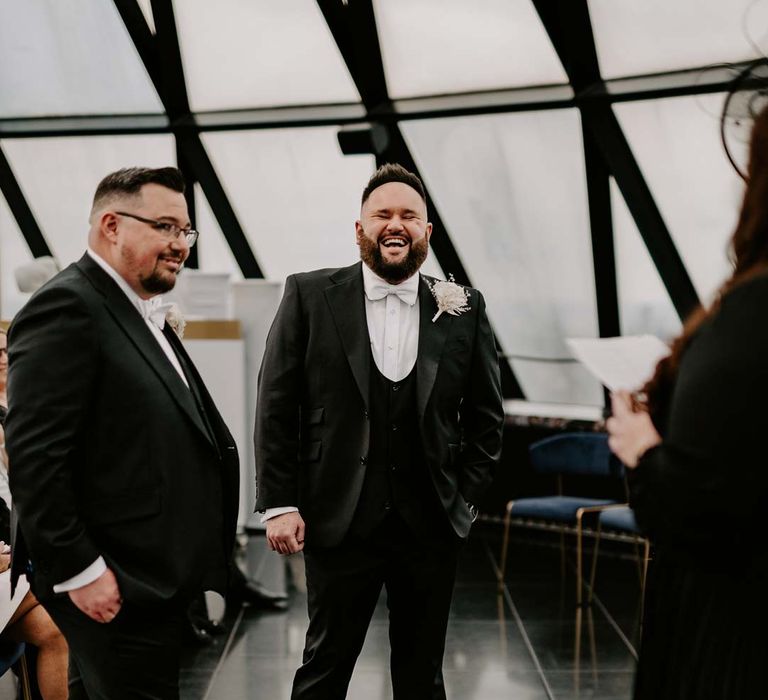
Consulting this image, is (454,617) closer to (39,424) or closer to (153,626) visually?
(153,626)

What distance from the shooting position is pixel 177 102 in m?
8.38

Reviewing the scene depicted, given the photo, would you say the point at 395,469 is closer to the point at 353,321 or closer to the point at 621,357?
the point at 353,321

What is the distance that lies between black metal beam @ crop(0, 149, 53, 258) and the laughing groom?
762 cm

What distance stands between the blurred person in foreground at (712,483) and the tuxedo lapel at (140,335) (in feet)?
3.34

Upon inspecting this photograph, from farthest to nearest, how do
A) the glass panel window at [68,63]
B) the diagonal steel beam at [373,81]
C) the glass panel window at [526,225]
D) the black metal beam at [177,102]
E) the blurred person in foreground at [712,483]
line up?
1. the glass panel window at [68,63]
2. the black metal beam at [177,102]
3. the glass panel window at [526,225]
4. the diagonal steel beam at [373,81]
5. the blurred person in foreground at [712,483]

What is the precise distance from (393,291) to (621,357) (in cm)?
72

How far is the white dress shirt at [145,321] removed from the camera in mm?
2002

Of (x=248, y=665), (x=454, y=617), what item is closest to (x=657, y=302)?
(x=454, y=617)

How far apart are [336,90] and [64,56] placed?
2589 mm

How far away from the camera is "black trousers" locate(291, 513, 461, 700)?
109 inches

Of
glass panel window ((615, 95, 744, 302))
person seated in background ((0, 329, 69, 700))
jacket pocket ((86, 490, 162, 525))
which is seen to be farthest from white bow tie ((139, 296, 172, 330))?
glass panel window ((615, 95, 744, 302))

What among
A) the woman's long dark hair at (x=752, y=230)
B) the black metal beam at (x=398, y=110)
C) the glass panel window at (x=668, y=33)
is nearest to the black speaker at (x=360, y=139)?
the black metal beam at (x=398, y=110)

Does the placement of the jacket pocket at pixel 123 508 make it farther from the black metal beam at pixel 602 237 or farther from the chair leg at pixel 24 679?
the black metal beam at pixel 602 237

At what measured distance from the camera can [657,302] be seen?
743 centimetres
